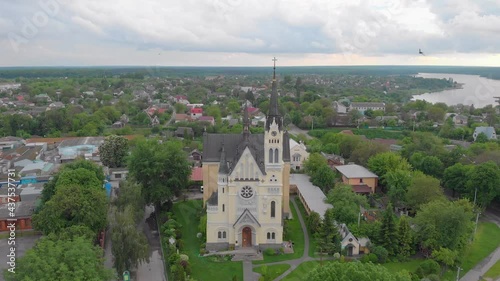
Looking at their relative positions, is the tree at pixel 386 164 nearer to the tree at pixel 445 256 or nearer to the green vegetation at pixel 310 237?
the green vegetation at pixel 310 237

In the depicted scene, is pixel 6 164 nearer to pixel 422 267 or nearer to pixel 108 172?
pixel 108 172

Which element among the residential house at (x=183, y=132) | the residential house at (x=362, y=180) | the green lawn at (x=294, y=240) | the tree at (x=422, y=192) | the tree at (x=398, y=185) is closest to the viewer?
the green lawn at (x=294, y=240)

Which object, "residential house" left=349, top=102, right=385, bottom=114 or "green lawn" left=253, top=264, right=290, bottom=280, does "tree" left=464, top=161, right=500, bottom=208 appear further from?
"residential house" left=349, top=102, right=385, bottom=114

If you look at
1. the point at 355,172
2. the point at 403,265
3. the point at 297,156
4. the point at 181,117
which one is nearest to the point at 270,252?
the point at 403,265

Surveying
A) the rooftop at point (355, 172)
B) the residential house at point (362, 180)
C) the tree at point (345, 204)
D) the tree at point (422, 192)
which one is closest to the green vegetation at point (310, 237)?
the tree at point (345, 204)

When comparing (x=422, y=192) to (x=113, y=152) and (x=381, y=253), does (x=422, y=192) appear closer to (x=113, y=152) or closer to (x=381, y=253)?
(x=381, y=253)

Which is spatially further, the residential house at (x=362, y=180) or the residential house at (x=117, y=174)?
the residential house at (x=117, y=174)
